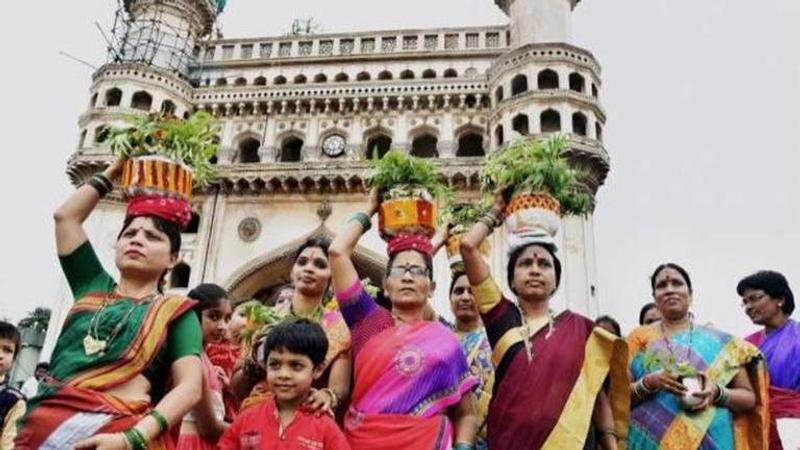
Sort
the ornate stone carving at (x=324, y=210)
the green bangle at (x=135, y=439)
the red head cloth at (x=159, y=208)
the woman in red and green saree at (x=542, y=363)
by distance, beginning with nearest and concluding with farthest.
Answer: the green bangle at (x=135, y=439) < the red head cloth at (x=159, y=208) < the woman in red and green saree at (x=542, y=363) < the ornate stone carving at (x=324, y=210)

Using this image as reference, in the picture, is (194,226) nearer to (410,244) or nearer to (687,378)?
(410,244)

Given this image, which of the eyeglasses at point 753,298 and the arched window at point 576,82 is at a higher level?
the arched window at point 576,82

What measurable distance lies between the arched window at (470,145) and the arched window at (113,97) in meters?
11.2

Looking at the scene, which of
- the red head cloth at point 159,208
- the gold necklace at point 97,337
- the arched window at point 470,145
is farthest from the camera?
the arched window at point 470,145

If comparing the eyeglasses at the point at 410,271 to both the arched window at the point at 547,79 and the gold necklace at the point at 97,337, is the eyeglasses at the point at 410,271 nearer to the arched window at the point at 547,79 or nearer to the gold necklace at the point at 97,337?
the gold necklace at the point at 97,337

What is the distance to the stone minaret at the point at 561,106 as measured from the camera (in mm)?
19328

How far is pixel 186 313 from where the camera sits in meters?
3.06

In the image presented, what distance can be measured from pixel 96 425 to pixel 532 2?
77.8 feet

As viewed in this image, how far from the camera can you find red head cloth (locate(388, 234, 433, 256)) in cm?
410

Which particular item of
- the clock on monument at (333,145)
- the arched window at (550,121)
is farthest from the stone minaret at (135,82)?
the arched window at (550,121)

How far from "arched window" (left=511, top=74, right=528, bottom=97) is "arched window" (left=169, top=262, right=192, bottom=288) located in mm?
11370

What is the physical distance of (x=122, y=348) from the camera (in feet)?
9.42

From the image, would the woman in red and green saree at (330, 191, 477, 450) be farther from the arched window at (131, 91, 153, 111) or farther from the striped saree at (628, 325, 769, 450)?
the arched window at (131, 91, 153, 111)

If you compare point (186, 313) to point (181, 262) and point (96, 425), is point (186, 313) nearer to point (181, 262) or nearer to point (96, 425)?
point (96, 425)
